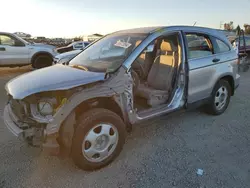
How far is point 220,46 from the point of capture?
4.11 meters

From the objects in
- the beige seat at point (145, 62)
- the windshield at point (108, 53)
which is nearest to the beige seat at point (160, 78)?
the beige seat at point (145, 62)

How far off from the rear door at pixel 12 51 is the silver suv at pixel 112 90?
664 cm

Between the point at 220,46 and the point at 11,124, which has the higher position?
the point at 220,46

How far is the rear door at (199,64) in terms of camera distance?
3592 millimetres

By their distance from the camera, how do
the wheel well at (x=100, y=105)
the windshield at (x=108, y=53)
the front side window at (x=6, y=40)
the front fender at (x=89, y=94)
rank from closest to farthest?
the front fender at (x=89, y=94)
the wheel well at (x=100, y=105)
the windshield at (x=108, y=53)
the front side window at (x=6, y=40)

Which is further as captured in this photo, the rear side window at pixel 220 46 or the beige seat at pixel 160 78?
the rear side window at pixel 220 46

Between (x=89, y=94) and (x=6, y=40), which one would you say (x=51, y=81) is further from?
(x=6, y=40)

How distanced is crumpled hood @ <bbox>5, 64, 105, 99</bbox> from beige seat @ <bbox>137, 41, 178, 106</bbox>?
1119 millimetres

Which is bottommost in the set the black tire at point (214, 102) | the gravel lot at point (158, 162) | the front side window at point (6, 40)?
the gravel lot at point (158, 162)

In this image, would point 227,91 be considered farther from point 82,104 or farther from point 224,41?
point 82,104

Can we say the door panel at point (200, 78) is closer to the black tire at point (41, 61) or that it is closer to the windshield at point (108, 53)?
the windshield at point (108, 53)

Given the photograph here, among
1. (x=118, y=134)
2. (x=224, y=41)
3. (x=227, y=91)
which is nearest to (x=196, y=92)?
(x=227, y=91)

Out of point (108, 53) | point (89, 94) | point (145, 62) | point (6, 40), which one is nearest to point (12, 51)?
point (6, 40)

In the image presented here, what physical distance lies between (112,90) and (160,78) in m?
1.44
